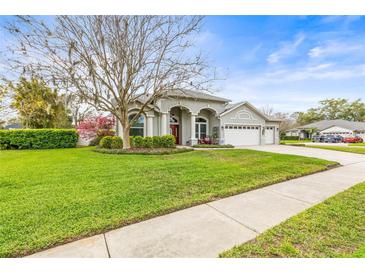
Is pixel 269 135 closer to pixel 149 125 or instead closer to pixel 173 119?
pixel 173 119

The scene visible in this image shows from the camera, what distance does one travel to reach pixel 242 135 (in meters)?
17.5

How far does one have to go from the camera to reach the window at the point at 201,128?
663 inches

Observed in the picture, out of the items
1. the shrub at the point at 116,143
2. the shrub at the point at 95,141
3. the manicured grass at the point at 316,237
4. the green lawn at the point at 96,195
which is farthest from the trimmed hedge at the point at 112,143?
the manicured grass at the point at 316,237

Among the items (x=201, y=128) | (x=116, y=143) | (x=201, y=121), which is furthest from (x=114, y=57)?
(x=201, y=128)

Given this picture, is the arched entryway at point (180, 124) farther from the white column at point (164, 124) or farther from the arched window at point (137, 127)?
the arched window at point (137, 127)

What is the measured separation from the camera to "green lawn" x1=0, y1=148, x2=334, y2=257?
99.3 inches

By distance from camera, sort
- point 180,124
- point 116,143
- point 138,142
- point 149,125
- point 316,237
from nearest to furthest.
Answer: point 316,237 → point 116,143 → point 138,142 → point 149,125 → point 180,124

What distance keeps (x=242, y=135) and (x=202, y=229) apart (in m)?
15.9

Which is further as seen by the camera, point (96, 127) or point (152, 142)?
point (96, 127)

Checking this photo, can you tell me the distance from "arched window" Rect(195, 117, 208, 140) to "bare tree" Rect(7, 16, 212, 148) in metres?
5.64

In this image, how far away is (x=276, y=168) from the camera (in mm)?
6363

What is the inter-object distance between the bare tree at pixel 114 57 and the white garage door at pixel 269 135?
10.8 metres
